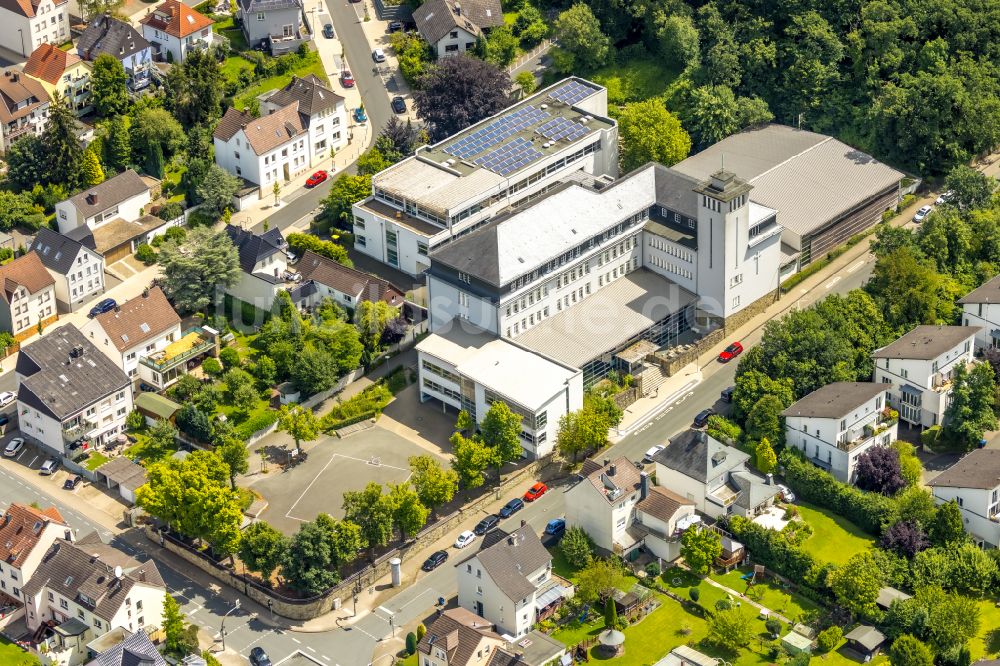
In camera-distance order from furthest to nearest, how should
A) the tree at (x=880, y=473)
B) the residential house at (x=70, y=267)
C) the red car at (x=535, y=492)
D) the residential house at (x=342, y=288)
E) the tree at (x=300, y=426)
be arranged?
the residential house at (x=70, y=267) < the residential house at (x=342, y=288) < the tree at (x=300, y=426) < the red car at (x=535, y=492) < the tree at (x=880, y=473)

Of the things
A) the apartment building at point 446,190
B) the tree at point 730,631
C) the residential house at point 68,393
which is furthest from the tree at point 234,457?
the tree at point 730,631

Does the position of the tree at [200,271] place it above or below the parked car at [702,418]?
above

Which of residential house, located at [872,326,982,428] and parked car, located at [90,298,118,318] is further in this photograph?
parked car, located at [90,298,118,318]

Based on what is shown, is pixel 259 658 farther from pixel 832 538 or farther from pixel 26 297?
pixel 26 297

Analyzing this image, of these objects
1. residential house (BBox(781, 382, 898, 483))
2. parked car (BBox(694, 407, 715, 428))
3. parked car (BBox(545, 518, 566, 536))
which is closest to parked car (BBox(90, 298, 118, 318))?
parked car (BBox(545, 518, 566, 536))

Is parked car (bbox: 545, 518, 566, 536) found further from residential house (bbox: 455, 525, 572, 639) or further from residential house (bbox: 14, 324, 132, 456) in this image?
residential house (bbox: 14, 324, 132, 456)

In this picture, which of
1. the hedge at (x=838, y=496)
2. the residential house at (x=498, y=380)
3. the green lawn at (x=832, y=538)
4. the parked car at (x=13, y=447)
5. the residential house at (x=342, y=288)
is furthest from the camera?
the residential house at (x=342, y=288)

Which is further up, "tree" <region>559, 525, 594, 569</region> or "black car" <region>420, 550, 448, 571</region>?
"tree" <region>559, 525, 594, 569</region>

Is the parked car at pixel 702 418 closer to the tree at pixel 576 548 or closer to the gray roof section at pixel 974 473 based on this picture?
the tree at pixel 576 548

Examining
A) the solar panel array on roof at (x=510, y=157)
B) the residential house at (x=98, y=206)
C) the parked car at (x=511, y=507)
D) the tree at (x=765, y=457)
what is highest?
the solar panel array on roof at (x=510, y=157)
